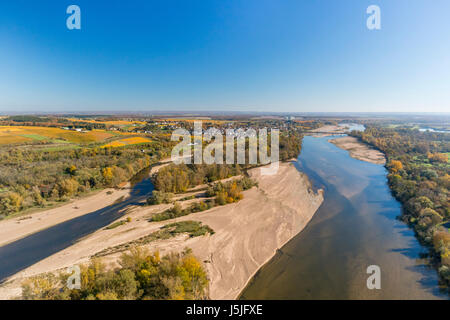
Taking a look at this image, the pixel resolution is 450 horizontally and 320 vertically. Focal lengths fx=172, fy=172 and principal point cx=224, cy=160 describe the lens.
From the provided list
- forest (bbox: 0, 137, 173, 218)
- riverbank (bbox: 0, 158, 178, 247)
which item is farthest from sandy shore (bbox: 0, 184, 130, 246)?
forest (bbox: 0, 137, 173, 218)

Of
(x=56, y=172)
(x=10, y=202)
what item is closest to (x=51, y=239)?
(x=10, y=202)

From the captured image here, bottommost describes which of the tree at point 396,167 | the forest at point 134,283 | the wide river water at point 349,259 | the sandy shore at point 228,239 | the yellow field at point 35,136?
the wide river water at point 349,259

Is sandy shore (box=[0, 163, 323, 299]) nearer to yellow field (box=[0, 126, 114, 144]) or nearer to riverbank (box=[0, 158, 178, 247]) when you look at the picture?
riverbank (box=[0, 158, 178, 247])

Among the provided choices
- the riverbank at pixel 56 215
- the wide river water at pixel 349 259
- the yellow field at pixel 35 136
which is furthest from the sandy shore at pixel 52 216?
the yellow field at pixel 35 136

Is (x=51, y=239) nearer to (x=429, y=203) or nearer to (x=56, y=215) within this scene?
(x=56, y=215)

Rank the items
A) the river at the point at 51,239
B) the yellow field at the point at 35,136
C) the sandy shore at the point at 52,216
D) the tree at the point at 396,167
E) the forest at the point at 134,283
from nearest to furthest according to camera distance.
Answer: the forest at the point at 134,283 < the river at the point at 51,239 < the sandy shore at the point at 52,216 < the tree at the point at 396,167 < the yellow field at the point at 35,136

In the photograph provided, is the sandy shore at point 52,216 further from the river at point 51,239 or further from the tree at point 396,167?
the tree at point 396,167
